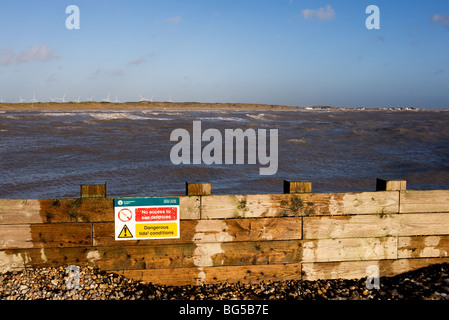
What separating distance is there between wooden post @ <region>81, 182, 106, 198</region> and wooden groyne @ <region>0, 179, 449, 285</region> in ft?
0.05

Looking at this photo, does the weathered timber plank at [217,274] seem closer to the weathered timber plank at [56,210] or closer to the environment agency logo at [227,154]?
the weathered timber plank at [56,210]

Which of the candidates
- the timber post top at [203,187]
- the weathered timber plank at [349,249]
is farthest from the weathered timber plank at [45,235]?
the weathered timber plank at [349,249]

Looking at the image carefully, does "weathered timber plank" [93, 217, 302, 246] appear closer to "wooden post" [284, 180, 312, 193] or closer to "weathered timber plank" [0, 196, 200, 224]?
"weathered timber plank" [0, 196, 200, 224]

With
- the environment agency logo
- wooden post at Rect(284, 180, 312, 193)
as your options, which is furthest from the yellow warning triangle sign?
the environment agency logo

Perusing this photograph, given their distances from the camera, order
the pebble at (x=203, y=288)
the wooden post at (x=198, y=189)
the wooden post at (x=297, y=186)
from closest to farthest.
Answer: the pebble at (x=203, y=288) < the wooden post at (x=198, y=189) < the wooden post at (x=297, y=186)

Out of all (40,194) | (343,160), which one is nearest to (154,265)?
(40,194)

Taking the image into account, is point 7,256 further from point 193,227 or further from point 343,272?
point 343,272

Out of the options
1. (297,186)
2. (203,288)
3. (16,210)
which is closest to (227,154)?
(297,186)

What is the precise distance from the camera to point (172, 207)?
556 cm

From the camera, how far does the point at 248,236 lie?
227 inches

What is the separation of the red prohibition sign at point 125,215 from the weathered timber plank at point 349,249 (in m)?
2.60

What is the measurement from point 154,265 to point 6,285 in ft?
6.36

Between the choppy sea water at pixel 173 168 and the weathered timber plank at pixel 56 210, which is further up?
the weathered timber plank at pixel 56 210

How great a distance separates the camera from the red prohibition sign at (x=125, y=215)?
17.9 feet
